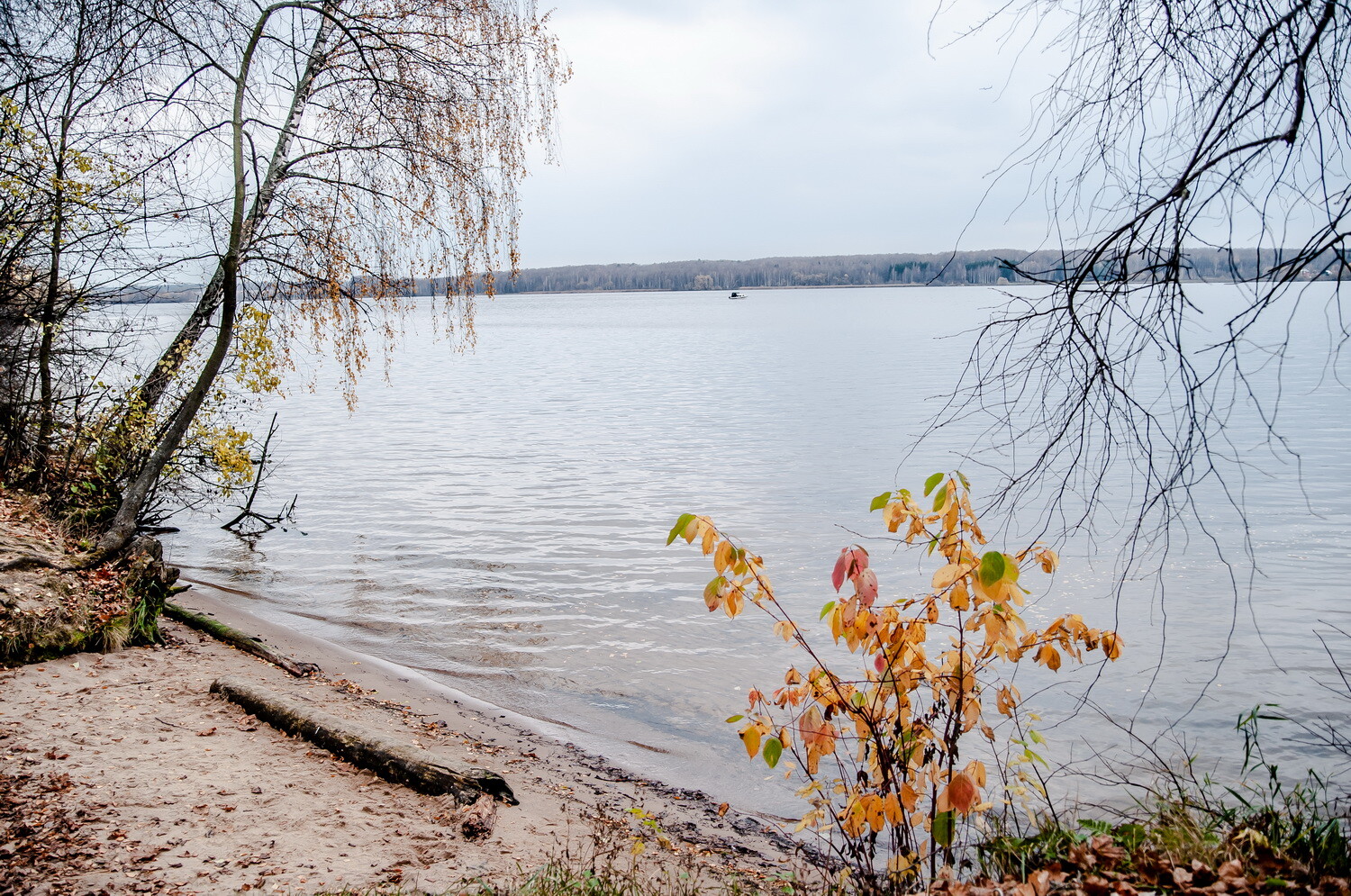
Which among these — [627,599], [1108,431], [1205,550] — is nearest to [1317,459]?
[1205,550]

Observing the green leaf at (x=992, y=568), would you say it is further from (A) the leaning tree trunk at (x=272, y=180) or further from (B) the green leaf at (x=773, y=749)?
(A) the leaning tree trunk at (x=272, y=180)

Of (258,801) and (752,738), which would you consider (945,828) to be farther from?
(258,801)

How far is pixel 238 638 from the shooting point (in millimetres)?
9250

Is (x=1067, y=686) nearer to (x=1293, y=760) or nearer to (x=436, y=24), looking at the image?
(x=1293, y=760)

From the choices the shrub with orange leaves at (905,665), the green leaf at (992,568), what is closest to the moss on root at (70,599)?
the shrub with orange leaves at (905,665)

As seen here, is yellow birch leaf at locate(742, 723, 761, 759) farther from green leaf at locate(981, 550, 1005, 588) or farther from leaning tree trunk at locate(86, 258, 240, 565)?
leaning tree trunk at locate(86, 258, 240, 565)

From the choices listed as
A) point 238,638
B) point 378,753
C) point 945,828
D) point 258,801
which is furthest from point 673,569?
point 945,828

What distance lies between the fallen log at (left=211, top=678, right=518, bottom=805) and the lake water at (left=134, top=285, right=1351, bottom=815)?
205 cm

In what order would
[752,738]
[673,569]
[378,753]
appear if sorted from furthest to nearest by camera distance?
[673,569] < [378,753] < [752,738]

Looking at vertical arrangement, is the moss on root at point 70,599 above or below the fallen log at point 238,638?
above

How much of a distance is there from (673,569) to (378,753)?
754 centimetres

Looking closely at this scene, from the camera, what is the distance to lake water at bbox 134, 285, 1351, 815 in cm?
858

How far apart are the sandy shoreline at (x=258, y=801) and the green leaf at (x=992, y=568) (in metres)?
3.24

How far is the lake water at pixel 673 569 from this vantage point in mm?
8578
